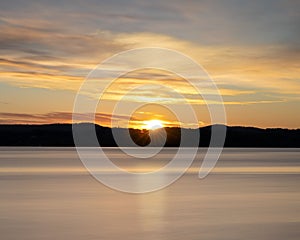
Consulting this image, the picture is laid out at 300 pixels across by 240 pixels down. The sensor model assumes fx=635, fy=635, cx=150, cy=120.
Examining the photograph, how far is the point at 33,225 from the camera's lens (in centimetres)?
2503

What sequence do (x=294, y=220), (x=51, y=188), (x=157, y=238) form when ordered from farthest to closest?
(x=51, y=188) < (x=294, y=220) < (x=157, y=238)

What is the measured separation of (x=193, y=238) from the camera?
22172mm

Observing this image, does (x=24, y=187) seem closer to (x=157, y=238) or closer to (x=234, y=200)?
(x=234, y=200)

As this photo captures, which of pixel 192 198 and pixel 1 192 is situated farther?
pixel 1 192

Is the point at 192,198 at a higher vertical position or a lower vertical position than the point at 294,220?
higher

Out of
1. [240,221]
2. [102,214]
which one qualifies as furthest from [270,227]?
[102,214]

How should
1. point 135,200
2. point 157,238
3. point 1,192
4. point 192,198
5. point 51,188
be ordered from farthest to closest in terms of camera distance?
point 51,188 → point 1,192 → point 192,198 → point 135,200 → point 157,238

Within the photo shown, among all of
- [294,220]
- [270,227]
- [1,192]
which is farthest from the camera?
[1,192]

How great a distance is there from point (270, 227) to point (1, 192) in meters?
21.9

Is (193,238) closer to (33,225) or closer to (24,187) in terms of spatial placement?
(33,225)

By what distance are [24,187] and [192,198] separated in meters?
14.3

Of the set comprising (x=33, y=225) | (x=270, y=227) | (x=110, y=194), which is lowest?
(x=270, y=227)

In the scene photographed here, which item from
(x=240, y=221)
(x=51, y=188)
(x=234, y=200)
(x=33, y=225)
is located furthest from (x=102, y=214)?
(x=51, y=188)

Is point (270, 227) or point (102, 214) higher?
point (102, 214)
